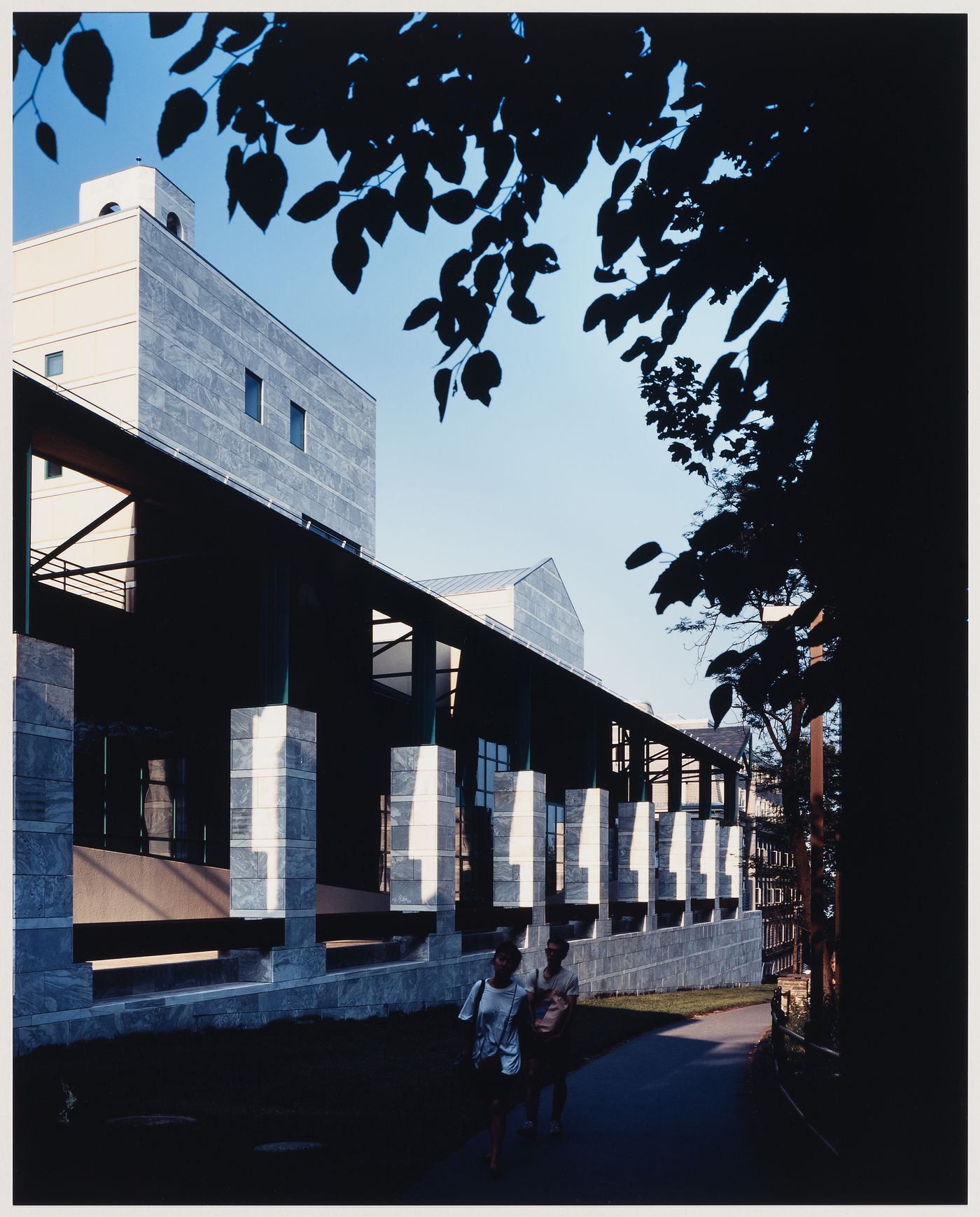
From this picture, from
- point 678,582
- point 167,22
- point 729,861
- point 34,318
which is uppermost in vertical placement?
point 34,318

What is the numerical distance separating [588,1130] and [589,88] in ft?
31.1

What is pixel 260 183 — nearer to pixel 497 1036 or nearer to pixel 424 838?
pixel 497 1036

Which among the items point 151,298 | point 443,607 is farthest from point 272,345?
point 443,607

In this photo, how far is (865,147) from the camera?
5320 millimetres

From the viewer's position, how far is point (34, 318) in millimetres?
29094

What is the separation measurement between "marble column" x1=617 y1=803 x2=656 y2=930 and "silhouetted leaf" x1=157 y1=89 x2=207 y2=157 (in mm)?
34217

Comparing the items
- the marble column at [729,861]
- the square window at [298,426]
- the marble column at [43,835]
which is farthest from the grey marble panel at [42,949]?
the marble column at [729,861]

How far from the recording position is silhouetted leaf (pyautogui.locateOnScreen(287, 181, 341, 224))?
5512 millimetres

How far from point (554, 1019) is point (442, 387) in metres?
7.82

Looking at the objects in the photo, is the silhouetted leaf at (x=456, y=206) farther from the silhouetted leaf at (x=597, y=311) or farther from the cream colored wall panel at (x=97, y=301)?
the cream colored wall panel at (x=97, y=301)

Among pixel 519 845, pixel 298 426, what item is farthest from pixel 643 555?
pixel 298 426

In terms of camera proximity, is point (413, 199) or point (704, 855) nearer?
point (413, 199)

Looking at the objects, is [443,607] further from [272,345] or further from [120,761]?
[272,345]

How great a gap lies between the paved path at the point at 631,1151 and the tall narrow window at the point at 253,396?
65.8 ft
